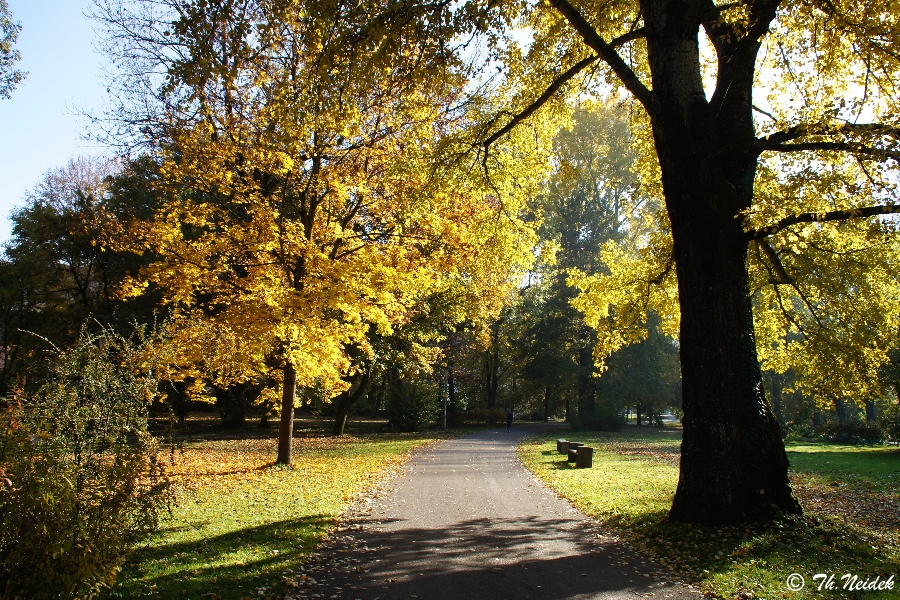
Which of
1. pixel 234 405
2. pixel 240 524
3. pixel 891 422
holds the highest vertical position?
pixel 234 405

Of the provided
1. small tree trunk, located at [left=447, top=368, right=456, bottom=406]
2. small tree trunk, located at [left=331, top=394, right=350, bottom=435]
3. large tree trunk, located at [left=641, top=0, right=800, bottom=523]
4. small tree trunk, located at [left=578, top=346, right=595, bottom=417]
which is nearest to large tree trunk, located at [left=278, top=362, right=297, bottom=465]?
large tree trunk, located at [left=641, top=0, right=800, bottom=523]

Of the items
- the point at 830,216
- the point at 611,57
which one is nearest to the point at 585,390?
the point at 830,216

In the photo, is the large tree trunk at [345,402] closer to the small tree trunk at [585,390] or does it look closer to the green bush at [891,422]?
the small tree trunk at [585,390]

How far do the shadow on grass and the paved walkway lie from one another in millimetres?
369

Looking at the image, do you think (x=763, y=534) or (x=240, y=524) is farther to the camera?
(x=240, y=524)

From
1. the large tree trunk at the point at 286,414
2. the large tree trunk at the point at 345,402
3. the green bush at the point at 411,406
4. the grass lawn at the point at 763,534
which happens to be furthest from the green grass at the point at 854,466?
the large tree trunk at the point at 345,402

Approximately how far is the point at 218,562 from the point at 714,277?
23.0ft

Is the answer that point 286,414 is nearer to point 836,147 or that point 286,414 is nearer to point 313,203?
point 313,203

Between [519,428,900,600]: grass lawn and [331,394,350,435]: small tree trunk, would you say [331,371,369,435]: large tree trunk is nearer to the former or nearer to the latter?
[331,394,350,435]: small tree trunk

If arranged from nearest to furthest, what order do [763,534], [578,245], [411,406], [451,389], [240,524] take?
[763,534]
[240,524]
[411,406]
[578,245]
[451,389]

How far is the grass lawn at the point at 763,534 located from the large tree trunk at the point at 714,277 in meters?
0.47

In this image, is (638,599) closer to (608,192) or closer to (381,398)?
(608,192)

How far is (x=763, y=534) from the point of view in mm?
6504

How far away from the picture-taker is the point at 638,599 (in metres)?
5.05
